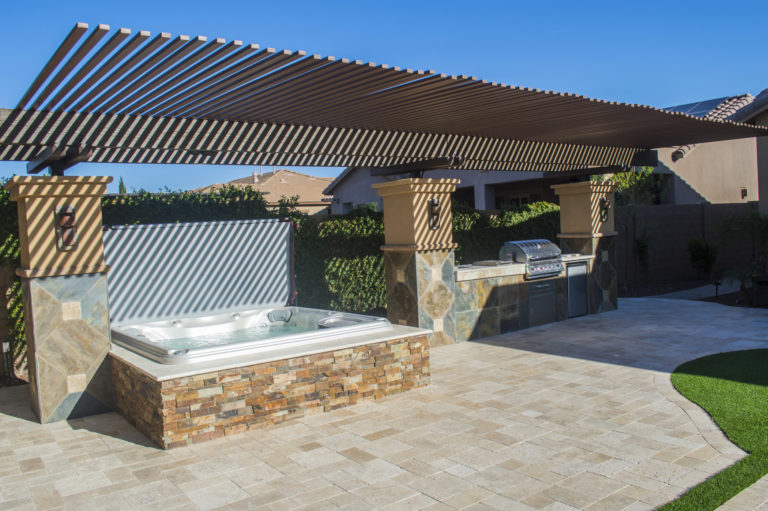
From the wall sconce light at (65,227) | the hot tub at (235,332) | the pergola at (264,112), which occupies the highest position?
the pergola at (264,112)

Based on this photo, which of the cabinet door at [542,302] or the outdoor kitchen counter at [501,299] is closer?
the outdoor kitchen counter at [501,299]

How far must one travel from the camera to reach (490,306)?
9789 mm

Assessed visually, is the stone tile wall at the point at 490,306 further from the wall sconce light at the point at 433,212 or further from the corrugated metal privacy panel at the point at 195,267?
the corrugated metal privacy panel at the point at 195,267

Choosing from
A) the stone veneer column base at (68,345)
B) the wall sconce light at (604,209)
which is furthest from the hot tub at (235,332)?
the wall sconce light at (604,209)

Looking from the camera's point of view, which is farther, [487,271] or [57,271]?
[487,271]

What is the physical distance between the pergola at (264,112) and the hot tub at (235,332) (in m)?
2.04

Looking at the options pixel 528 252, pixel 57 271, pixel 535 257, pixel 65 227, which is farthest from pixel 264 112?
pixel 535 257

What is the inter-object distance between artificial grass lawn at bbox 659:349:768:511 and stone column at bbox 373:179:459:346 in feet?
11.0

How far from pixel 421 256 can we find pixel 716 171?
17.2m

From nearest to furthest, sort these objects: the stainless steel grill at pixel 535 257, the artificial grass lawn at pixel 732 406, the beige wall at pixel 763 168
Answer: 1. the artificial grass lawn at pixel 732 406
2. the stainless steel grill at pixel 535 257
3. the beige wall at pixel 763 168

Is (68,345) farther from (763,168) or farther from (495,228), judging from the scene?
(763,168)

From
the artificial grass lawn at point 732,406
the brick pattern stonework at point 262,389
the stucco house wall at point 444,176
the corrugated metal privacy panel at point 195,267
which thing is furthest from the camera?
the stucco house wall at point 444,176

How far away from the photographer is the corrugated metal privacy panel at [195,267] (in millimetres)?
7996

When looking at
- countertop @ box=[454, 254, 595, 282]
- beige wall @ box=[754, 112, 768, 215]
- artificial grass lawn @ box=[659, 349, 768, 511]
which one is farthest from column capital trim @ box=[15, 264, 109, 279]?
beige wall @ box=[754, 112, 768, 215]
